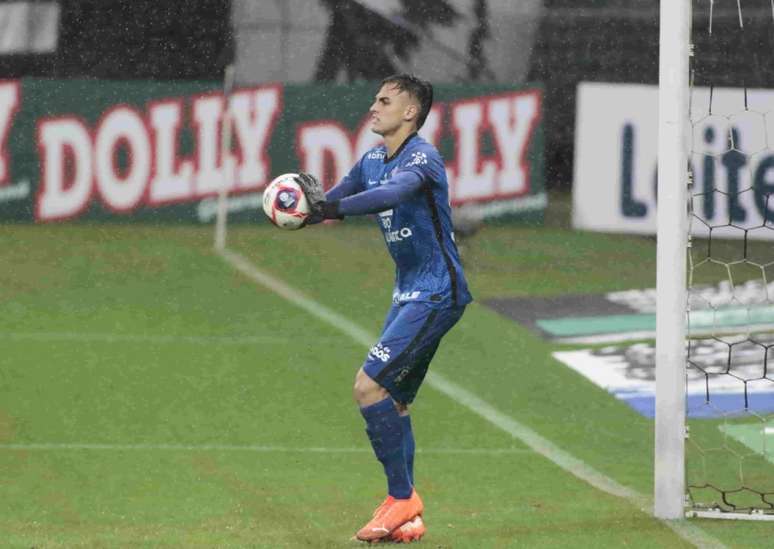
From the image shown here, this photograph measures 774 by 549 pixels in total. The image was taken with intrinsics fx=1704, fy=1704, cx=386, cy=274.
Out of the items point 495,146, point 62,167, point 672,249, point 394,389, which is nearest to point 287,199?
point 394,389

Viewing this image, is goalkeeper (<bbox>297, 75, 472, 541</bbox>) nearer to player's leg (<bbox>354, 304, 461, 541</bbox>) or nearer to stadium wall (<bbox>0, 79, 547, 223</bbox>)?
player's leg (<bbox>354, 304, 461, 541</bbox>)

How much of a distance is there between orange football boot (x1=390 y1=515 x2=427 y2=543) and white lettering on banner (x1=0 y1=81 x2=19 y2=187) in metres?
12.5

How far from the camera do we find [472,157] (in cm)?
1945

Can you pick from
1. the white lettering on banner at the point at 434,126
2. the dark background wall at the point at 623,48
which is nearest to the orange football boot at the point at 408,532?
the white lettering on banner at the point at 434,126

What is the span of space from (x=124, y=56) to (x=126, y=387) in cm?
984

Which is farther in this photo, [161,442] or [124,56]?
[124,56]

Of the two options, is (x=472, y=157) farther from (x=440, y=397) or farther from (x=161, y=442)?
(x=161, y=442)

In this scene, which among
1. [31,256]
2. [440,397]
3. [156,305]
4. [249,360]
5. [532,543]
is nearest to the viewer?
[532,543]

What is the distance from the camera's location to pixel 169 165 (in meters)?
19.1

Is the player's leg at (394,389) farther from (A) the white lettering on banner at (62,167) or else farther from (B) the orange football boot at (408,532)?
(A) the white lettering on banner at (62,167)

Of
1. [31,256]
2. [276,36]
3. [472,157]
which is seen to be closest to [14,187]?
[31,256]

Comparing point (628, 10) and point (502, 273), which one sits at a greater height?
point (628, 10)

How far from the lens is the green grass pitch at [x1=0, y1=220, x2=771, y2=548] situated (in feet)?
24.3

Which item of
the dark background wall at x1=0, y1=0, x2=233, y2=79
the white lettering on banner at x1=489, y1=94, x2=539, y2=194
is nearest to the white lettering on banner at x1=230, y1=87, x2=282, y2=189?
the dark background wall at x1=0, y1=0, x2=233, y2=79
